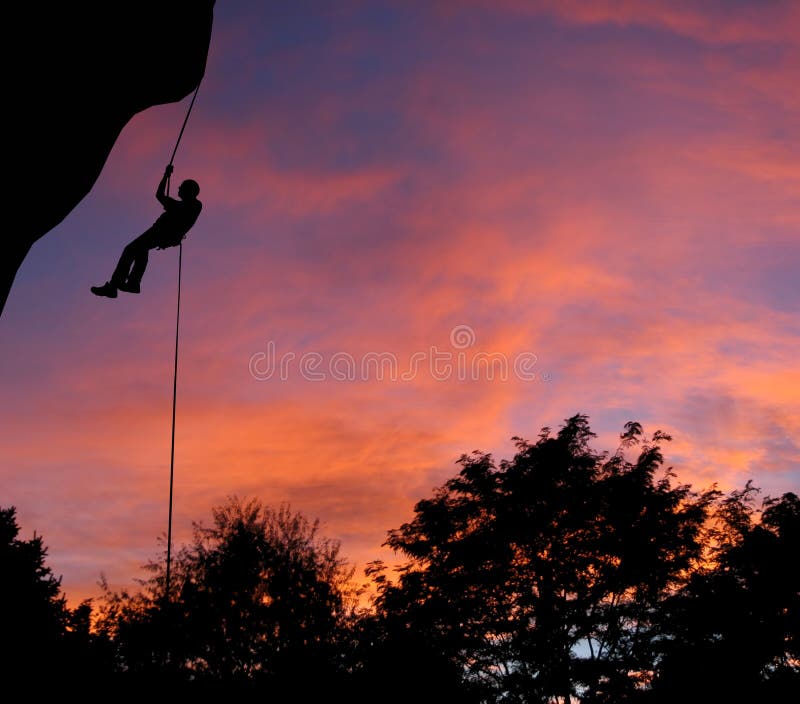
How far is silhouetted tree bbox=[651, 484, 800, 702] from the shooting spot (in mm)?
30438

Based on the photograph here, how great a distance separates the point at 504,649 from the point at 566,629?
96.6 inches

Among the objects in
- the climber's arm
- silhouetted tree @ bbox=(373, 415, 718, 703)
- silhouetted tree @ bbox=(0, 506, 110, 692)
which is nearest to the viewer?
the climber's arm

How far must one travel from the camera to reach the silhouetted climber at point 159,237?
11727 mm

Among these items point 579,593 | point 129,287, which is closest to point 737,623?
point 579,593

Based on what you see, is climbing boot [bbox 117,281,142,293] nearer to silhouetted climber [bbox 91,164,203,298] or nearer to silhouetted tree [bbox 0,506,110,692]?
silhouetted climber [bbox 91,164,203,298]

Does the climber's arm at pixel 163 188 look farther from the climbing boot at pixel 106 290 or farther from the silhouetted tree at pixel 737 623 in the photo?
the silhouetted tree at pixel 737 623

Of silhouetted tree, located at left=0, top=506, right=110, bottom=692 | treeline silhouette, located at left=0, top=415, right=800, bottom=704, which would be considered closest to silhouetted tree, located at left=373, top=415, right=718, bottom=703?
treeline silhouette, located at left=0, top=415, right=800, bottom=704

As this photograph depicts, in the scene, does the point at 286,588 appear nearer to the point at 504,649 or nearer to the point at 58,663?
the point at 58,663

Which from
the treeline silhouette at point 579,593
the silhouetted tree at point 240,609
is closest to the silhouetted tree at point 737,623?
the treeline silhouette at point 579,593

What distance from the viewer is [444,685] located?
31625 mm

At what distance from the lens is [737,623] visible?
32.0m

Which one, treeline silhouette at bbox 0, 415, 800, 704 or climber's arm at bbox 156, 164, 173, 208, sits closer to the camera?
climber's arm at bbox 156, 164, 173, 208

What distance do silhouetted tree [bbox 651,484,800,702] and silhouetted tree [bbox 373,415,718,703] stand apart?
101cm

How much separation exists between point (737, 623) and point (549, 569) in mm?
8207
